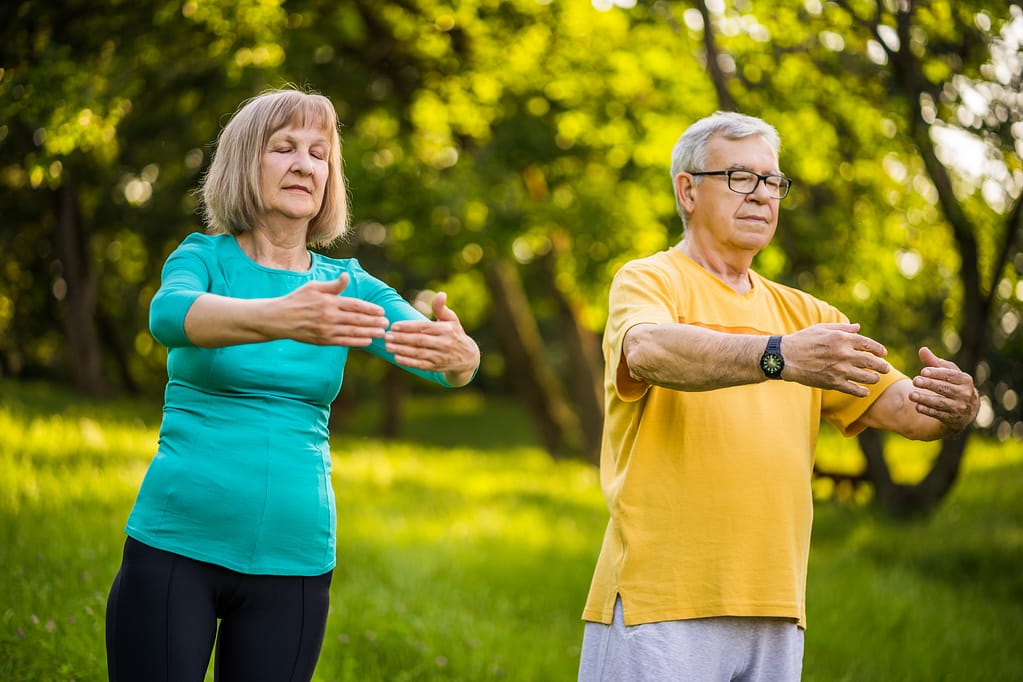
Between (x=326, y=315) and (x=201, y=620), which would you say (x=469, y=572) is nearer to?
(x=201, y=620)

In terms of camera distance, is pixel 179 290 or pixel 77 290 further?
pixel 77 290

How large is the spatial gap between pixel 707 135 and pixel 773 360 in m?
0.91

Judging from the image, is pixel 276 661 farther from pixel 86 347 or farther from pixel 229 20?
pixel 86 347

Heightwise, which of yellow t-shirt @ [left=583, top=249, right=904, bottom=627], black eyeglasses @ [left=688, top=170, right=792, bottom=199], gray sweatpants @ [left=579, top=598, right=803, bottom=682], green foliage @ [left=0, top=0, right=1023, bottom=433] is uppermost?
green foliage @ [left=0, top=0, right=1023, bottom=433]

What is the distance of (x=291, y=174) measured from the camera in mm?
2598

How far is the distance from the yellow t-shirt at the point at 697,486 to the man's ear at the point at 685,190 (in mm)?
243

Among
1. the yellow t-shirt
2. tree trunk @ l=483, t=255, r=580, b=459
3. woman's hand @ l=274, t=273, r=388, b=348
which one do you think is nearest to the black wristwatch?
the yellow t-shirt

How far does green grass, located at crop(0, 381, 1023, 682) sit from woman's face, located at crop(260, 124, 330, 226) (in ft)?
7.85

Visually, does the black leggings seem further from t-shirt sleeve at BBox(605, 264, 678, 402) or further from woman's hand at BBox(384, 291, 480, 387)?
t-shirt sleeve at BBox(605, 264, 678, 402)

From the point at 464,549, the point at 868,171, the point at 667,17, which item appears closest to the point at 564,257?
the point at 667,17

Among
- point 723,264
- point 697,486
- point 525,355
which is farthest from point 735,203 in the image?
point 525,355

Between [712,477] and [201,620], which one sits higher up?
[712,477]

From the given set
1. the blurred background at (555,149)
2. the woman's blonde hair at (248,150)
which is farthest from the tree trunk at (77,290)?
the woman's blonde hair at (248,150)

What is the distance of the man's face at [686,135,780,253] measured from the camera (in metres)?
2.96
